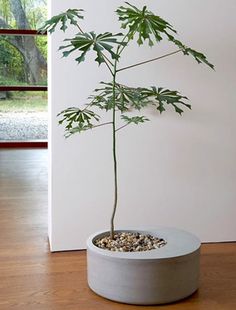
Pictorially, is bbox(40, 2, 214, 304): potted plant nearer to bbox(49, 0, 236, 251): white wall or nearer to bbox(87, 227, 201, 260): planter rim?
bbox(87, 227, 201, 260): planter rim

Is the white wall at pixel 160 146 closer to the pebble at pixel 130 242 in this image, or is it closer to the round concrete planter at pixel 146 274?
the pebble at pixel 130 242

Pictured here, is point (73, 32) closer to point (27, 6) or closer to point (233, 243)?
point (233, 243)

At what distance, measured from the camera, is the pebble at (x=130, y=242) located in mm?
2535

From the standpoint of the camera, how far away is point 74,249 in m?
3.22

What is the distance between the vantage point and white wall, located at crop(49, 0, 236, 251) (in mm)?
3105

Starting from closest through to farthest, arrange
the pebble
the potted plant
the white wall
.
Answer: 1. the potted plant
2. the pebble
3. the white wall

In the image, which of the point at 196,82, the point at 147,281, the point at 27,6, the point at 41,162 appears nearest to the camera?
the point at 147,281

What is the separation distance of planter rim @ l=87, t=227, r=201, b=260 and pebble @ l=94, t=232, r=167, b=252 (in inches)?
1.3

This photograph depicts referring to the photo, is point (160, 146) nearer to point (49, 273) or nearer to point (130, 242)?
point (130, 242)

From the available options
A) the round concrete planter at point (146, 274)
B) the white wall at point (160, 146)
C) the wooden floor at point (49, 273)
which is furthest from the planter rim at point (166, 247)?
the white wall at point (160, 146)

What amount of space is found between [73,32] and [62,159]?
2.64 ft

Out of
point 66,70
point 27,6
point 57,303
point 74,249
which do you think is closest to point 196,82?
point 66,70

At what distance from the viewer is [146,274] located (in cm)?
238

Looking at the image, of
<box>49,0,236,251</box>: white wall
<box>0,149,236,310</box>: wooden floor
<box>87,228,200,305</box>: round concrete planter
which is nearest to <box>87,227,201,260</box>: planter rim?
Answer: <box>87,228,200,305</box>: round concrete planter
